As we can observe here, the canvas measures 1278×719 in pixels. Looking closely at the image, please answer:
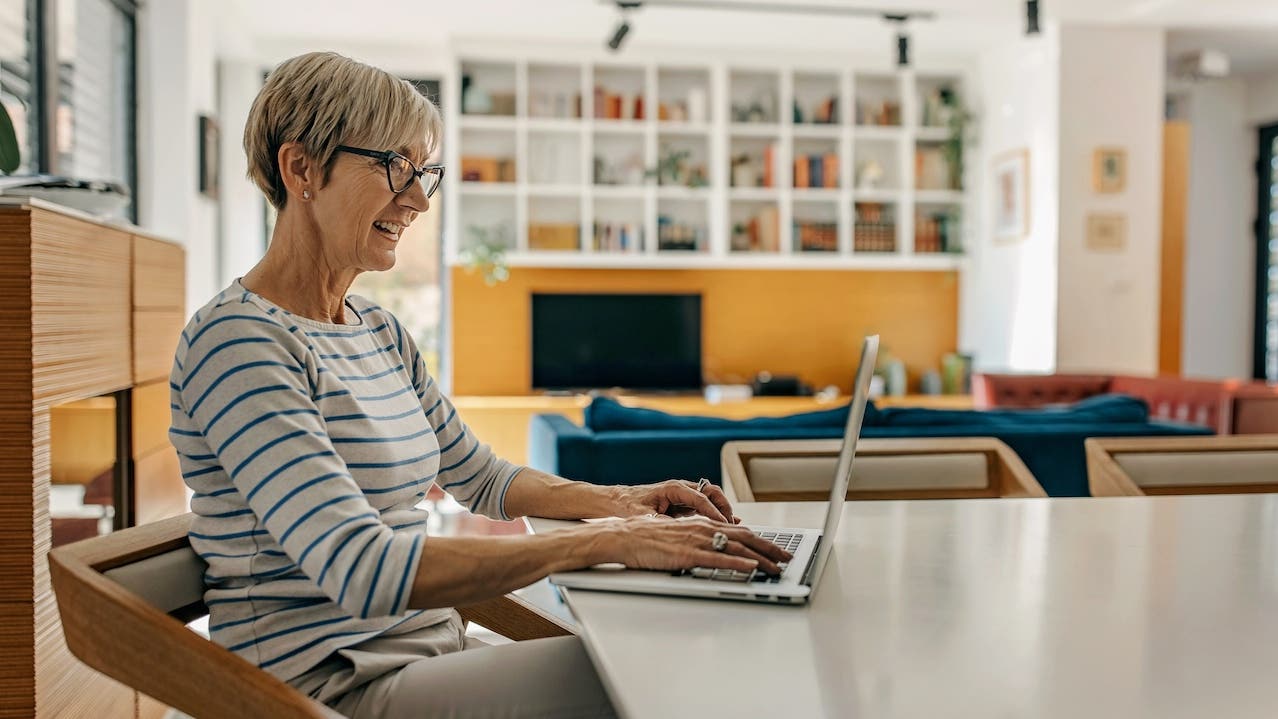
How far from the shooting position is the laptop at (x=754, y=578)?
1.02m

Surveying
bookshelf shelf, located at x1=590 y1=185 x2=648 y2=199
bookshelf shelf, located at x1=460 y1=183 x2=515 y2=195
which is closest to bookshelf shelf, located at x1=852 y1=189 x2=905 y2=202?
bookshelf shelf, located at x1=590 y1=185 x2=648 y2=199

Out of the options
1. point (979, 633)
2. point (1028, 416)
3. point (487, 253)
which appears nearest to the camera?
point (979, 633)

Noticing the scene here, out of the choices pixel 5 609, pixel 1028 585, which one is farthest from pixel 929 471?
pixel 5 609

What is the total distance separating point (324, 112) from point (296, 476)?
0.44 meters

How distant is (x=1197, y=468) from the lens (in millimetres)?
2043

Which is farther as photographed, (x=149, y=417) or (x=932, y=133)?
(x=932, y=133)

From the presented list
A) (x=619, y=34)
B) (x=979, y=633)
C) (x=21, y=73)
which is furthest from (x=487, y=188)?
(x=979, y=633)

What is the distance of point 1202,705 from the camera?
30.8 inches

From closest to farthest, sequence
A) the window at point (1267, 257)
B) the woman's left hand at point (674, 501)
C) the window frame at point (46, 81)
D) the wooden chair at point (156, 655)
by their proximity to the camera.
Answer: the wooden chair at point (156, 655) < the woman's left hand at point (674, 501) < the window frame at point (46, 81) < the window at point (1267, 257)

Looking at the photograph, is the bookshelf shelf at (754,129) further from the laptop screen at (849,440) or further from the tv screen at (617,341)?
the laptop screen at (849,440)

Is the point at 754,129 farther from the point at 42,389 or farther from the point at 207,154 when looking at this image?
the point at 42,389

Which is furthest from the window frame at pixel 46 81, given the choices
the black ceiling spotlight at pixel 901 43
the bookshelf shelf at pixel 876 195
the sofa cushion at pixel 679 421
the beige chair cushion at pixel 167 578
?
the bookshelf shelf at pixel 876 195

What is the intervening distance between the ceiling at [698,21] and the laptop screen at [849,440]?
512 centimetres

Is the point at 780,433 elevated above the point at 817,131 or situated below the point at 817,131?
below
